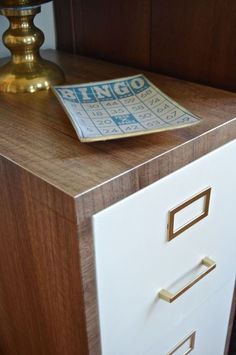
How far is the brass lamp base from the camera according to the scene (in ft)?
1.95

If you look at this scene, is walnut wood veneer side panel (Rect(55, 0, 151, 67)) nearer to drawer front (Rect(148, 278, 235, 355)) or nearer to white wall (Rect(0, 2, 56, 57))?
white wall (Rect(0, 2, 56, 57))

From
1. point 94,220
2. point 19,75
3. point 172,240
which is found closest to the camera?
point 94,220

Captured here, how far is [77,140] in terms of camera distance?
46 cm

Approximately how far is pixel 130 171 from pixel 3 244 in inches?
9.0

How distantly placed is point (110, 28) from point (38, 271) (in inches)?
16.9

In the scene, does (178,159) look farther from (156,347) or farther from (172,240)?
(156,347)

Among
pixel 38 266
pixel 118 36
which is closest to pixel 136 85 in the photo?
pixel 118 36

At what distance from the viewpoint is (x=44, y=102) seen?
0.57m

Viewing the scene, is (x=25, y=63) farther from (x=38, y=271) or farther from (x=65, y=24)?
(x=38, y=271)

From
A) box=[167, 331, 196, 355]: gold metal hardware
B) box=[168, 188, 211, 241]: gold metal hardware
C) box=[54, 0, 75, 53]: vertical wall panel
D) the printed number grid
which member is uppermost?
box=[54, 0, 75, 53]: vertical wall panel

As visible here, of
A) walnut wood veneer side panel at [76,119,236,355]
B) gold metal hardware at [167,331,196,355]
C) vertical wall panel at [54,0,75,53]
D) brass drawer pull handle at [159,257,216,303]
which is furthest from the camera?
vertical wall panel at [54,0,75,53]

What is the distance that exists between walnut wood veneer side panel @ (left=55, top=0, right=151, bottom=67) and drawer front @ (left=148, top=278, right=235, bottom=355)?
0.40 m

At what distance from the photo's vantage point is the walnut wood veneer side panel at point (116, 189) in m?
0.37

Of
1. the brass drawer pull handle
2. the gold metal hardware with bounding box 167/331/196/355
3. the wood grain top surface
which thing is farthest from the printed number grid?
the gold metal hardware with bounding box 167/331/196/355
